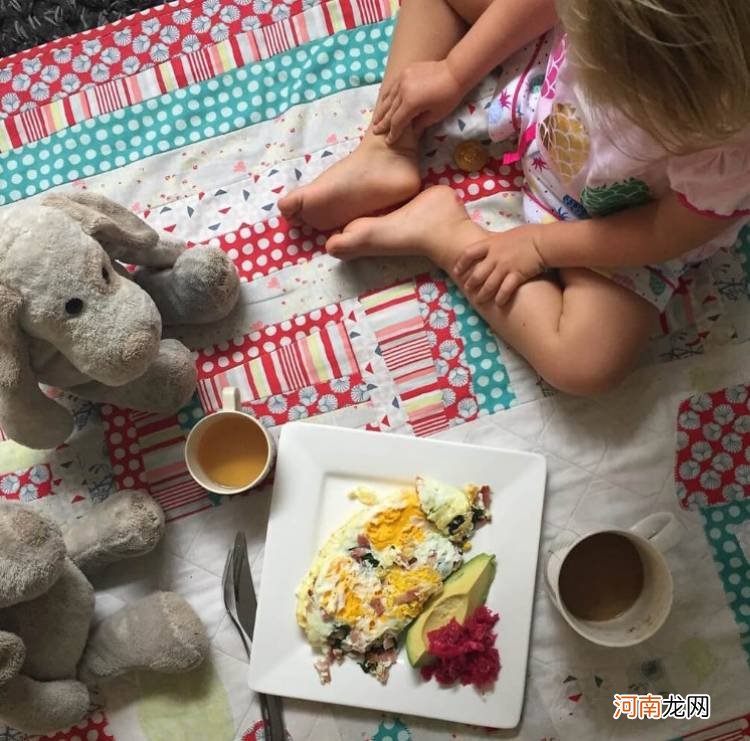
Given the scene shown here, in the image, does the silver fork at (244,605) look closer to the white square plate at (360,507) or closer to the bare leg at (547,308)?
the white square plate at (360,507)

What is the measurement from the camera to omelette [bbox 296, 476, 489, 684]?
27.5 inches

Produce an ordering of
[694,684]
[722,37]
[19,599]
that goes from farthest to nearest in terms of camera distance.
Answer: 1. [694,684]
2. [19,599]
3. [722,37]

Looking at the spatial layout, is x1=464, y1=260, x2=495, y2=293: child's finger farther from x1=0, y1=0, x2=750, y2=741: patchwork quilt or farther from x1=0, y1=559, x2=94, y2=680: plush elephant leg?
x1=0, y1=559, x2=94, y2=680: plush elephant leg

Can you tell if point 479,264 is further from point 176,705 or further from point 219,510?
point 176,705

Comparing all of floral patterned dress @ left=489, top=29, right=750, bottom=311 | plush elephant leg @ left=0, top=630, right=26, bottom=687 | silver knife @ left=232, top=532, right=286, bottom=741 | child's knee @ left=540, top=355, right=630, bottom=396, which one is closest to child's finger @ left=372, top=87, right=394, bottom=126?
floral patterned dress @ left=489, top=29, right=750, bottom=311

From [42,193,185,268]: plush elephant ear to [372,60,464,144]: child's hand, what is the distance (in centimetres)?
25

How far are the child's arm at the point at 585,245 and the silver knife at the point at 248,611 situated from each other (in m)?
0.34

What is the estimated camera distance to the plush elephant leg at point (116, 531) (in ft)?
2.34

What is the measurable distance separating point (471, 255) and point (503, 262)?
0.10 ft

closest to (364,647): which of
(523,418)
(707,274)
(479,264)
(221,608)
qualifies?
(221,608)

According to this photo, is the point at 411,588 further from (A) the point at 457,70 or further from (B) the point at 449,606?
(A) the point at 457,70

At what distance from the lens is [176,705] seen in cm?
74

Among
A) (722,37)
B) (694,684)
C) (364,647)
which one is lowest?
(694,684)

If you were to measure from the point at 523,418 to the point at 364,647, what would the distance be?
10.6 inches
